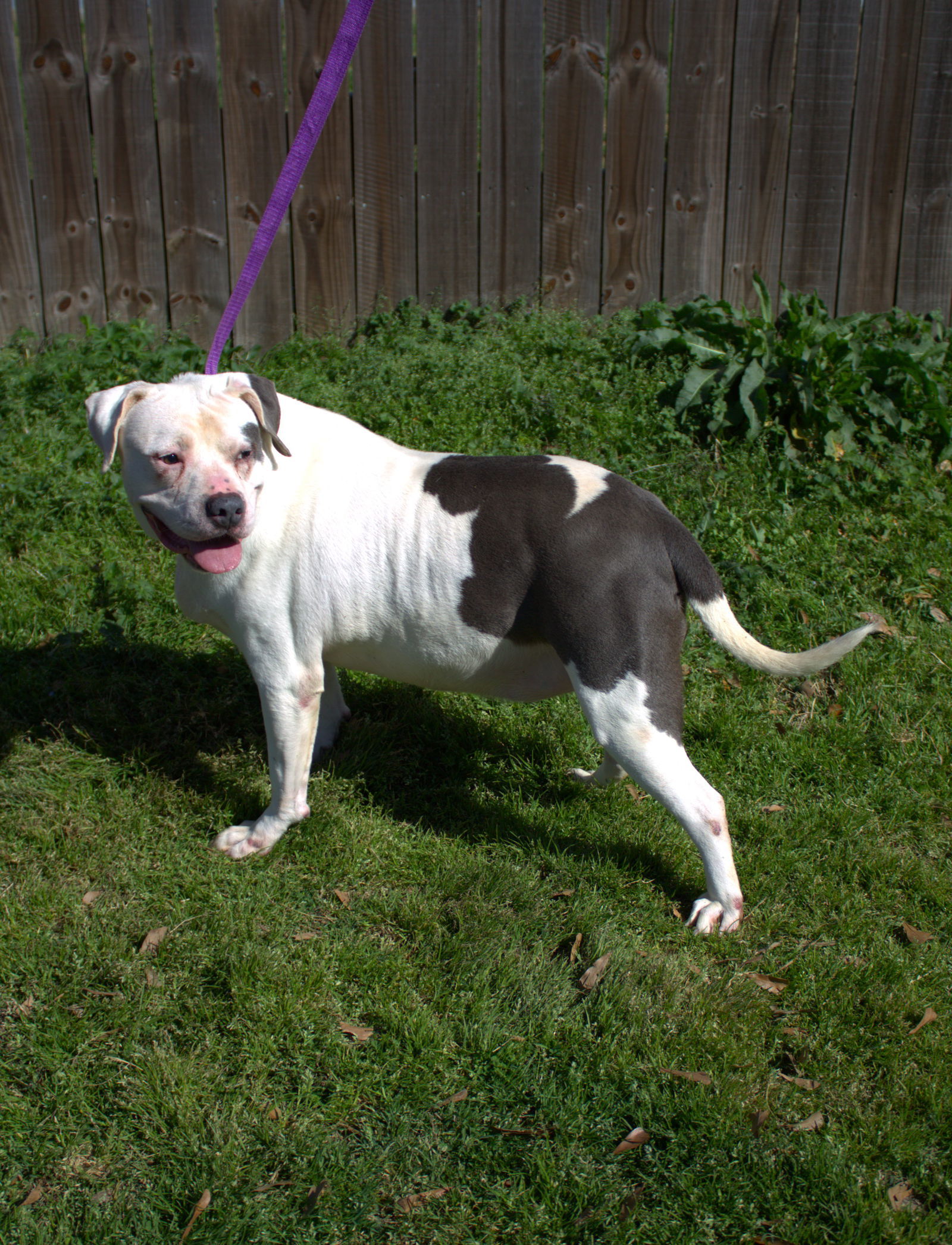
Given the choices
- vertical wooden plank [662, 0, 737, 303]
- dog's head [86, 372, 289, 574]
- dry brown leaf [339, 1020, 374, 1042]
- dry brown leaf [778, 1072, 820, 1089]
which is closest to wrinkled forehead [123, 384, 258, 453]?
dog's head [86, 372, 289, 574]

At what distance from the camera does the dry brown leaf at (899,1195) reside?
243 centimetres

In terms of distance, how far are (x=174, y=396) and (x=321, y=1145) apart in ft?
7.39

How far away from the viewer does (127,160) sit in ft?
19.4

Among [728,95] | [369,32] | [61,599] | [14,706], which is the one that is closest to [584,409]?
[728,95]

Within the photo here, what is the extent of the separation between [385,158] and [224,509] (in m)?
4.07

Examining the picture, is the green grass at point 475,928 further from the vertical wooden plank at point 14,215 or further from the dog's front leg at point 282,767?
the vertical wooden plank at point 14,215

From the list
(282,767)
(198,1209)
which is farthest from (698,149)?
(198,1209)

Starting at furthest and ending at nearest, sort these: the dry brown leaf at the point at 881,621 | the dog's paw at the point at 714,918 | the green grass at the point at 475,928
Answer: the dry brown leaf at the point at 881,621
the dog's paw at the point at 714,918
the green grass at the point at 475,928

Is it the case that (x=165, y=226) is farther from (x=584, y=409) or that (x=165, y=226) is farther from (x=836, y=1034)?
(x=836, y=1034)

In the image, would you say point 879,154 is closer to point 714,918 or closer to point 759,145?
point 759,145

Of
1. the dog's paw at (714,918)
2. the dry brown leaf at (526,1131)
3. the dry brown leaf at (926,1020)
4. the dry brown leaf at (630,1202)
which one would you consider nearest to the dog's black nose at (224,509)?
the dry brown leaf at (526,1131)

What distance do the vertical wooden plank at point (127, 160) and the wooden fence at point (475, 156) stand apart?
0.01 m

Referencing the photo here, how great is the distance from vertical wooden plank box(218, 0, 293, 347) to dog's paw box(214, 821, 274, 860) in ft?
12.6

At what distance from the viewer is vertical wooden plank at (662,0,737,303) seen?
19.5 ft
